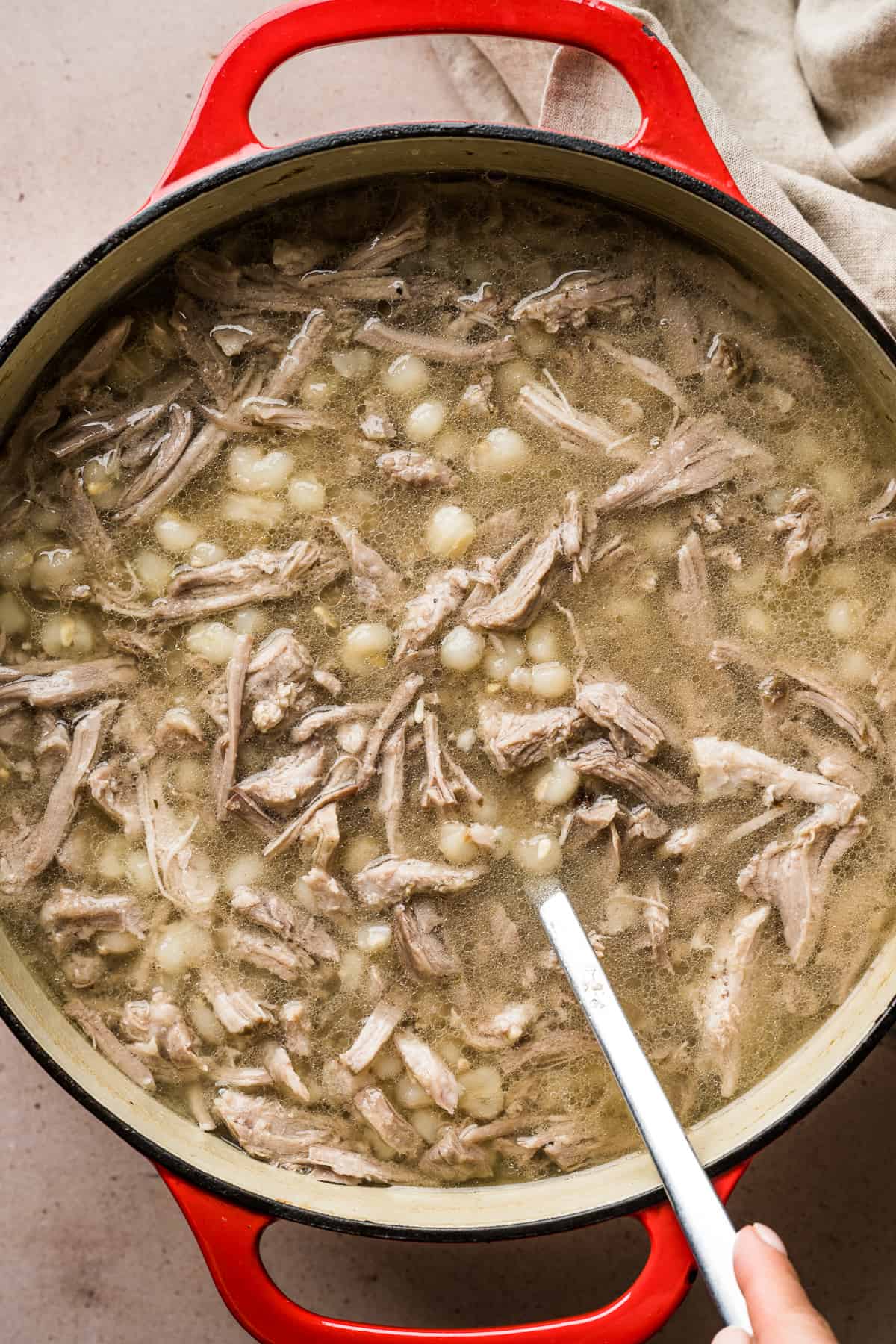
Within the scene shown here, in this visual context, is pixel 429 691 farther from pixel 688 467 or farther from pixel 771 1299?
pixel 771 1299

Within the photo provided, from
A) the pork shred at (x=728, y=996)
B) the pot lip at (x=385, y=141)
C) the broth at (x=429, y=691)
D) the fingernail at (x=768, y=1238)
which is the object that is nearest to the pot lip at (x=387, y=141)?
the pot lip at (x=385, y=141)

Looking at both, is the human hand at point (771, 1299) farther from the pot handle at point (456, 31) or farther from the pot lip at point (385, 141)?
the pot handle at point (456, 31)

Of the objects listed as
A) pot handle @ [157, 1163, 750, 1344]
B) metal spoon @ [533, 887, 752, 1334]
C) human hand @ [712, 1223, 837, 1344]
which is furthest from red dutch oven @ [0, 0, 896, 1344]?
Answer: human hand @ [712, 1223, 837, 1344]

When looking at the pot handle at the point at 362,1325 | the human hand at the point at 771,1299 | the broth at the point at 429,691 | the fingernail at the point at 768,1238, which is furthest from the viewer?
the broth at the point at 429,691

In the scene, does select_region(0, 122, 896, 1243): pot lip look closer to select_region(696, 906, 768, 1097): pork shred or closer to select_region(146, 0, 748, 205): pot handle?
select_region(146, 0, 748, 205): pot handle

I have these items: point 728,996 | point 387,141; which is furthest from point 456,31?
point 728,996

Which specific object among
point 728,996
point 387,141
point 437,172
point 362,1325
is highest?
point 387,141

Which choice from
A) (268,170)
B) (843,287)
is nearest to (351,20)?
(268,170)
